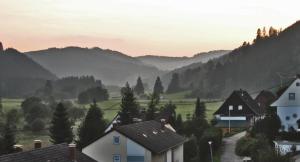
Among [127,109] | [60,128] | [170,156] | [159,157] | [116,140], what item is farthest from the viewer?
[127,109]

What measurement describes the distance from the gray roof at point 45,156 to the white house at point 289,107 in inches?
1491

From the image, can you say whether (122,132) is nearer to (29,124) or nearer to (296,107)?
(296,107)

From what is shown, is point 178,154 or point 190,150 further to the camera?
point 190,150

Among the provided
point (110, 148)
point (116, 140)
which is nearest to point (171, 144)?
point (116, 140)

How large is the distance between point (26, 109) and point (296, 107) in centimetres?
9846

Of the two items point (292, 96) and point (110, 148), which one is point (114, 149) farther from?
point (292, 96)

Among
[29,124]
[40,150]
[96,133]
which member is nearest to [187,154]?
[96,133]

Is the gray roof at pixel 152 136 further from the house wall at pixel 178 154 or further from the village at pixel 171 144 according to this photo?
the house wall at pixel 178 154

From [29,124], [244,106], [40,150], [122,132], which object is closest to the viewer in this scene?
[40,150]

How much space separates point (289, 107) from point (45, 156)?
42.7m

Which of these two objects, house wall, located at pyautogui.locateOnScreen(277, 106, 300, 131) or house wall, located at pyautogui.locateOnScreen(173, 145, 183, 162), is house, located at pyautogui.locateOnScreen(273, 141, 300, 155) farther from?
house wall, located at pyautogui.locateOnScreen(277, 106, 300, 131)

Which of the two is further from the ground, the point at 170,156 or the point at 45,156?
the point at 45,156

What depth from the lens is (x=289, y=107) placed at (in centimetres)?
6844

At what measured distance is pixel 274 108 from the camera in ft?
228
